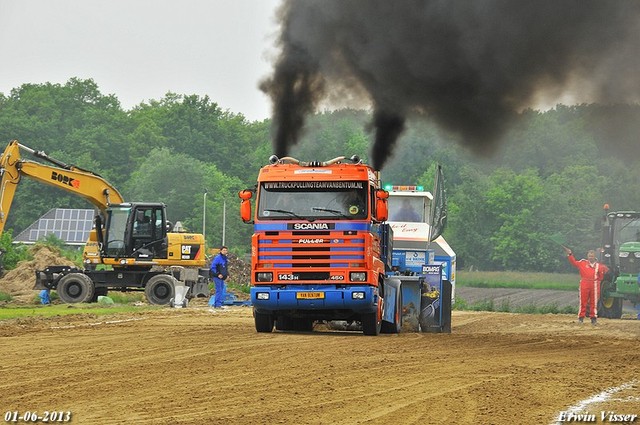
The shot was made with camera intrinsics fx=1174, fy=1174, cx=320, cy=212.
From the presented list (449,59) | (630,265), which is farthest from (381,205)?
(630,265)

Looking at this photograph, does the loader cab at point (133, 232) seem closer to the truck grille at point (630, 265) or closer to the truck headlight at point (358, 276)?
the truck grille at point (630, 265)

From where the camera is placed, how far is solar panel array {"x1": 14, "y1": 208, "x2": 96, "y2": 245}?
93625mm

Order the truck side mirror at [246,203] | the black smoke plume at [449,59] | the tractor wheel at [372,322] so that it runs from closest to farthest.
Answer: the black smoke plume at [449,59]
the truck side mirror at [246,203]
the tractor wheel at [372,322]

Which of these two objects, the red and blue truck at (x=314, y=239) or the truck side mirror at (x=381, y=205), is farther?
the truck side mirror at (x=381, y=205)

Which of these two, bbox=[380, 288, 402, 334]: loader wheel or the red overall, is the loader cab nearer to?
the red overall

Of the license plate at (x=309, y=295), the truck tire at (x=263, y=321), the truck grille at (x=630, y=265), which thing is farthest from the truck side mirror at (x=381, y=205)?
the truck grille at (x=630, y=265)

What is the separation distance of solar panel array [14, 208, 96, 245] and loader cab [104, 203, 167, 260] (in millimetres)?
56094

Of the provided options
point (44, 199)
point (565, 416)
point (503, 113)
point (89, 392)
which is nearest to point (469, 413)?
→ point (565, 416)

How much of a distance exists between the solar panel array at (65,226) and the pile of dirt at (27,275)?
42981mm

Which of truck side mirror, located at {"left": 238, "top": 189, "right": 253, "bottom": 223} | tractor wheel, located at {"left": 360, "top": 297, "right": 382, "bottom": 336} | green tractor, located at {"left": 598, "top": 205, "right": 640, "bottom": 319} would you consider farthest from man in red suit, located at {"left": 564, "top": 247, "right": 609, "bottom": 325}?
truck side mirror, located at {"left": 238, "top": 189, "right": 253, "bottom": 223}

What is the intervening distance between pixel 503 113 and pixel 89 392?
15.1 metres

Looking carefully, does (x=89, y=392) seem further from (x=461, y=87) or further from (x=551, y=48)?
(x=461, y=87)

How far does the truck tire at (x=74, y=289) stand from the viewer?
36562 mm

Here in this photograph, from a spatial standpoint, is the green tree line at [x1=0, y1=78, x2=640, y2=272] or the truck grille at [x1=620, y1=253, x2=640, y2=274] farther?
the green tree line at [x1=0, y1=78, x2=640, y2=272]
